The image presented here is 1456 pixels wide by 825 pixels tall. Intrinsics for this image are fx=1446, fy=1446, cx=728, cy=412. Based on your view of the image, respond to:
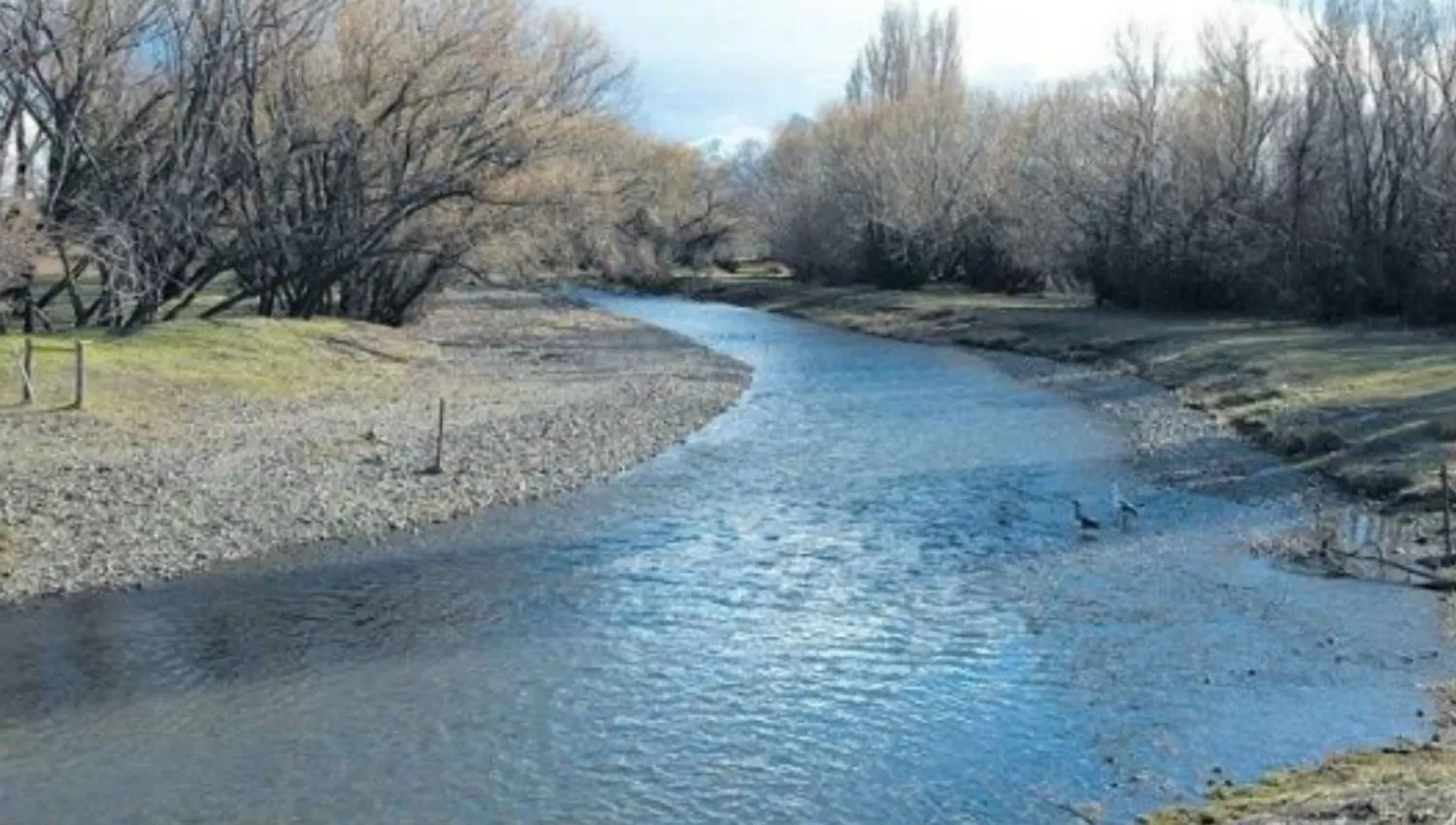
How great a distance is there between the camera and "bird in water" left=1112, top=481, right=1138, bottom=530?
26.0 m

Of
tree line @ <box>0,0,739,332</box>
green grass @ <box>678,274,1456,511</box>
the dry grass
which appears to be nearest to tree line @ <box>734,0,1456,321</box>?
green grass @ <box>678,274,1456,511</box>

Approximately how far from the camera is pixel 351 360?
146 feet

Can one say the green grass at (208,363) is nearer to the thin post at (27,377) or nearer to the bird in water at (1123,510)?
the thin post at (27,377)

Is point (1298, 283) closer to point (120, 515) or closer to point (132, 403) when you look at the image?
point (132, 403)

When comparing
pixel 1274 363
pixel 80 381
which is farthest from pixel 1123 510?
pixel 80 381

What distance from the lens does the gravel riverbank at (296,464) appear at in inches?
874

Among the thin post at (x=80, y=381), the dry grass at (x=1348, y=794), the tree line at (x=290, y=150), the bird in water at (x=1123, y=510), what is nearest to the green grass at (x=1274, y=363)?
the bird in water at (x=1123, y=510)

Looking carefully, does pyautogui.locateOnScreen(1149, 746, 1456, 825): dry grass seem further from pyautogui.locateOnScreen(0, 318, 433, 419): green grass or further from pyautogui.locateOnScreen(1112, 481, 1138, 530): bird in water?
pyautogui.locateOnScreen(0, 318, 433, 419): green grass

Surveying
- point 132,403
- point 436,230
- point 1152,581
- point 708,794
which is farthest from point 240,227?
point 708,794

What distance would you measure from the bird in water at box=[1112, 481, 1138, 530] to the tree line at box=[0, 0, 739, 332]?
2699cm

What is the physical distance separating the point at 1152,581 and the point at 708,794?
34.9ft

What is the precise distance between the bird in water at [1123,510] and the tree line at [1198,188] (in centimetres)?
3248

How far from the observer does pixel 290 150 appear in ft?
162

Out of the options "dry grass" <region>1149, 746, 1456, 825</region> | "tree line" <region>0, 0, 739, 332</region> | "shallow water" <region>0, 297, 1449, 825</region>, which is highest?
"tree line" <region>0, 0, 739, 332</region>
